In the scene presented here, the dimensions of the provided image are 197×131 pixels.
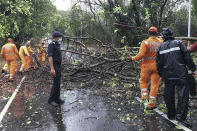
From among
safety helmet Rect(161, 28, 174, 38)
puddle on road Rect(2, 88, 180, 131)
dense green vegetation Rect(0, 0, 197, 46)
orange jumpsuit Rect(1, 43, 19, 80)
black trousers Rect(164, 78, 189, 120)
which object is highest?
dense green vegetation Rect(0, 0, 197, 46)

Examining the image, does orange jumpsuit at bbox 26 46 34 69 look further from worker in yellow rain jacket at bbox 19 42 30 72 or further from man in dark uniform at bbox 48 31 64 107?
man in dark uniform at bbox 48 31 64 107

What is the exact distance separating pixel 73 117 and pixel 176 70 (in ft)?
8.72

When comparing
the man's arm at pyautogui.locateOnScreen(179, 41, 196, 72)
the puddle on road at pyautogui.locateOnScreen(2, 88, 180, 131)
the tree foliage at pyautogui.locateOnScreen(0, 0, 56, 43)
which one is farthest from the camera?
the tree foliage at pyautogui.locateOnScreen(0, 0, 56, 43)

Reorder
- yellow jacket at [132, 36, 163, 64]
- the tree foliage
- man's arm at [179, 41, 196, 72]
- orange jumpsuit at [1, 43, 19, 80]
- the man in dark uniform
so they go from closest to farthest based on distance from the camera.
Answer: man's arm at [179, 41, 196, 72] → yellow jacket at [132, 36, 163, 64] → the man in dark uniform → orange jumpsuit at [1, 43, 19, 80] → the tree foliage

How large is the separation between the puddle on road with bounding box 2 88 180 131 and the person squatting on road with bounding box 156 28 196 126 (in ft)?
1.45

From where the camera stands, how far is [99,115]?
550 cm

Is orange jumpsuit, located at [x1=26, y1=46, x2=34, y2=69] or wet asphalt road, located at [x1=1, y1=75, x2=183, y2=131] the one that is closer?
wet asphalt road, located at [x1=1, y1=75, x2=183, y2=131]

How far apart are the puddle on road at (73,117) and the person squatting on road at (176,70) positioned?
1.45 ft

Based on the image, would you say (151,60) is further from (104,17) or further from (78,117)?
(104,17)

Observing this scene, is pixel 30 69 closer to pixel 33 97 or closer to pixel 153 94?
pixel 33 97

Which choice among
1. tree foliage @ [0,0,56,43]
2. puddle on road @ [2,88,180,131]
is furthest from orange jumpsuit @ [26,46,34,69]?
puddle on road @ [2,88,180,131]

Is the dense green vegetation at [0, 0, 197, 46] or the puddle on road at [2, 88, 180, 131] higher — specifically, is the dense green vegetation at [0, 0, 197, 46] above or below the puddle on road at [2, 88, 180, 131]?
above

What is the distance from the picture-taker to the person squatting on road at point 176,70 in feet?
14.9

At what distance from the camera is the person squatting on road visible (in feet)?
14.9
